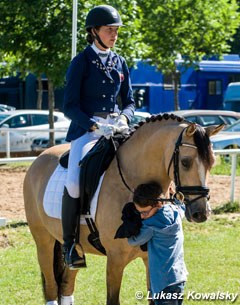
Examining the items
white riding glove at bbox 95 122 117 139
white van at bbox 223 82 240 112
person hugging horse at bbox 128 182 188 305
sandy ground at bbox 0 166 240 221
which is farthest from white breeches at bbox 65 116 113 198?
white van at bbox 223 82 240 112

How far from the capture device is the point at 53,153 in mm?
7023

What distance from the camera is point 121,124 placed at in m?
6.13

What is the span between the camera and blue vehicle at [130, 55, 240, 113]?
3064 cm

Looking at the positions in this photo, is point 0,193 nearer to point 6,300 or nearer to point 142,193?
point 6,300

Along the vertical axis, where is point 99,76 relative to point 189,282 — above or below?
above

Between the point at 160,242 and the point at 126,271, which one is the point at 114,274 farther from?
the point at 126,271

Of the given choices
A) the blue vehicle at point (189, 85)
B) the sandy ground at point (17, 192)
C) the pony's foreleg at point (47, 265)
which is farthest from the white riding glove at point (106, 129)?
the blue vehicle at point (189, 85)

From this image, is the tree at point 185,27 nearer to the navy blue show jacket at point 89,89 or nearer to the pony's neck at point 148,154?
the navy blue show jacket at point 89,89

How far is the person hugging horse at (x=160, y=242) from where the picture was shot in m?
5.22

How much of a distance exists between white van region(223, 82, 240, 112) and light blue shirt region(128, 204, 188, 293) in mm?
24328

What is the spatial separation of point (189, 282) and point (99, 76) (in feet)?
9.17

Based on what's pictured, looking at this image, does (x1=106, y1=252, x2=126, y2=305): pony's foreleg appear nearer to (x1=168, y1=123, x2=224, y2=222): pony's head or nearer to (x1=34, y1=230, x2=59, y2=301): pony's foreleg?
(x1=168, y1=123, x2=224, y2=222): pony's head

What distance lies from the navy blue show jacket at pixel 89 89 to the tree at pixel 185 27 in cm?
1861

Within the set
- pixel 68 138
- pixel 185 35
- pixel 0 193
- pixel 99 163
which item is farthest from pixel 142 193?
pixel 185 35
